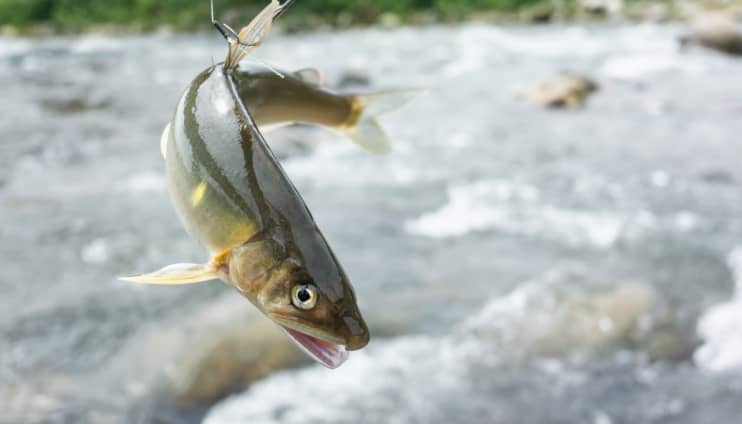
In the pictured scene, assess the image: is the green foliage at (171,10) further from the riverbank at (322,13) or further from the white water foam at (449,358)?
the white water foam at (449,358)

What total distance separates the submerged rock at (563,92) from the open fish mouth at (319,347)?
10.2m

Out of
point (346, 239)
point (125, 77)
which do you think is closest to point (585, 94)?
point (346, 239)

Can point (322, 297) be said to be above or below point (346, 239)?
above

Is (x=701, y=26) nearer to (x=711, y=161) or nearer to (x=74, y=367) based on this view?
(x=711, y=161)

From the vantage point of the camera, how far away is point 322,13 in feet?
74.5

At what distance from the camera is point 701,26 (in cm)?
1410

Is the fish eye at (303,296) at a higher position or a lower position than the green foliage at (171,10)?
higher

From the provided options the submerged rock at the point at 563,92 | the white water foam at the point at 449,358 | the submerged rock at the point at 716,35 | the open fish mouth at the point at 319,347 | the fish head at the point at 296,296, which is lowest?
the submerged rock at the point at 716,35

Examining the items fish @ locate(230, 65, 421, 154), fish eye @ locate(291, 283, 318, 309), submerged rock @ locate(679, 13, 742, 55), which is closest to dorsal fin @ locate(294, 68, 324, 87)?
fish @ locate(230, 65, 421, 154)

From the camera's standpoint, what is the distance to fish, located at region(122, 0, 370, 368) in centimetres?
66

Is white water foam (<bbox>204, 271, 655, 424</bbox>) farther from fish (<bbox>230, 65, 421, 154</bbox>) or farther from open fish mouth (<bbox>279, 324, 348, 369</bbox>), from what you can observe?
open fish mouth (<bbox>279, 324, 348, 369</bbox>)

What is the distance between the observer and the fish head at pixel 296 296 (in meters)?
0.68

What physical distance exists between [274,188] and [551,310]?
4505 mm

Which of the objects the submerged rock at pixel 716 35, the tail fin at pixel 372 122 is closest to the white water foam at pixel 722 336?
the tail fin at pixel 372 122
